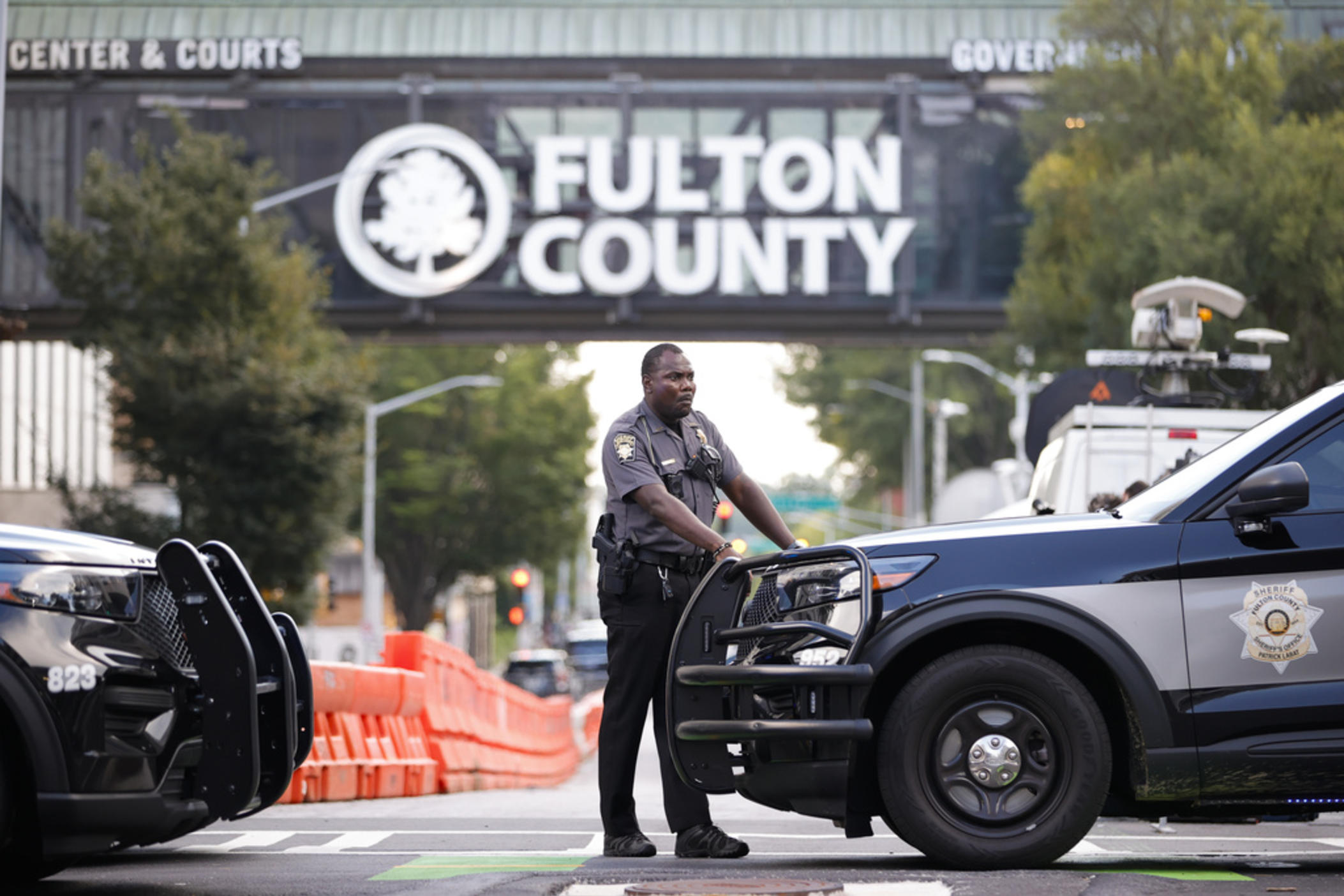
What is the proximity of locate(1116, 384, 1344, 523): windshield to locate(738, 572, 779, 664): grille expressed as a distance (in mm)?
1207

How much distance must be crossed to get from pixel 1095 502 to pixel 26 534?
7.23m

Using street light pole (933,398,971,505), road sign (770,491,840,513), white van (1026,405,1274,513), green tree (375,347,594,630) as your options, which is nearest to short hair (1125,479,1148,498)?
white van (1026,405,1274,513)

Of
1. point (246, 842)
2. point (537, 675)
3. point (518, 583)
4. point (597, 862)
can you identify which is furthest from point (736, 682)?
point (537, 675)

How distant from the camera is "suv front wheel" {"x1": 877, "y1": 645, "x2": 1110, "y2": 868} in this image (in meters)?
6.25

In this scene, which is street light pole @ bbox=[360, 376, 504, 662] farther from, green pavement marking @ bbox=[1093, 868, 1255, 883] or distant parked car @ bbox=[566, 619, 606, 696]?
green pavement marking @ bbox=[1093, 868, 1255, 883]

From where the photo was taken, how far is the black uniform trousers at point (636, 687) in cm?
716

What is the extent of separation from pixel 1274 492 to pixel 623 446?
2.36 metres

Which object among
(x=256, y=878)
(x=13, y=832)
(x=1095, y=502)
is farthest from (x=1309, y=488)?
(x=1095, y=502)

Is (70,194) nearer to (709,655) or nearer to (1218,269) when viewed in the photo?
(1218,269)

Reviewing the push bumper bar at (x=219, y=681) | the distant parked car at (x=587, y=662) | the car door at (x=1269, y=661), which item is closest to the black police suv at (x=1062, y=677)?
the car door at (x=1269, y=661)

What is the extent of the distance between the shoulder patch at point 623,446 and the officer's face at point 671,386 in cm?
17

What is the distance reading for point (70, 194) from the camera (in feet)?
105

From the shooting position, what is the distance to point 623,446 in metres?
7.24

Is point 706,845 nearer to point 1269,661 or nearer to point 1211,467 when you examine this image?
point 1269,661
